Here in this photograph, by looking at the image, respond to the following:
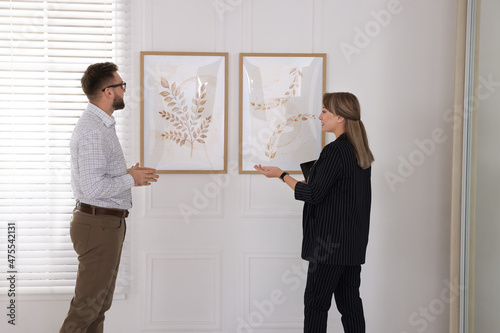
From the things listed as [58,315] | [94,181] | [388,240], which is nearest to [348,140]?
[388,240]

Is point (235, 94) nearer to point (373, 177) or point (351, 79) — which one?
point (351, 79)

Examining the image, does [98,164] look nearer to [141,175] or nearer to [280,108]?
[141,175]

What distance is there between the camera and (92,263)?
2301 millimetres

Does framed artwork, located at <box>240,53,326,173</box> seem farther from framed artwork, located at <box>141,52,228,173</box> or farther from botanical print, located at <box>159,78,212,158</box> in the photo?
botanical print, located at <box>159,78,212,158</box>

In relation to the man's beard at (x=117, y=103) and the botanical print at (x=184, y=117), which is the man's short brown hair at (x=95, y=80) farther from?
the botanical print at (x=184, y=117)

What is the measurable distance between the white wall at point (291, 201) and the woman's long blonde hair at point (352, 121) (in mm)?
688

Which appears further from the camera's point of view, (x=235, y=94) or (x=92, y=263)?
(x=235, y=94)

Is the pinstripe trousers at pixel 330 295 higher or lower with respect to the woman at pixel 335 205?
lower

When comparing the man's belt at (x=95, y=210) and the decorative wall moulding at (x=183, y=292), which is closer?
the man's belt at (x=95, y=210)

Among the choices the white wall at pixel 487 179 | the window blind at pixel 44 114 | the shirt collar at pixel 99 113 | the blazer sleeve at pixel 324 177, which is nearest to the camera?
→ the blazer sleeve at pixel 324 177

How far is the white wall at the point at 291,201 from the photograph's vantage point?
2916 millimetres

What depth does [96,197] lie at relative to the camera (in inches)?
88.7

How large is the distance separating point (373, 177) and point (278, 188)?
642 millimetres

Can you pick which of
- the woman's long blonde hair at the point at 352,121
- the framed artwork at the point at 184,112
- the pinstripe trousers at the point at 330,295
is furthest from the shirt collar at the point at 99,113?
the pinstripe trousers at the point at 330,295
